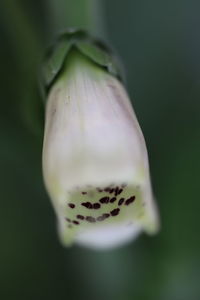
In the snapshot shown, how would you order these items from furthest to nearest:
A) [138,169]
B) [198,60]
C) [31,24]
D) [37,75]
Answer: [198,60] → [31,24] → [37,75] → [138,169]

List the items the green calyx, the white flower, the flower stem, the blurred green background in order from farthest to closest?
the blurred green background → the flower stem → the green calyx → the white flower

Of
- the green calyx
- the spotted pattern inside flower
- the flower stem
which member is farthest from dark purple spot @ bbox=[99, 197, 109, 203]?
the flower stem

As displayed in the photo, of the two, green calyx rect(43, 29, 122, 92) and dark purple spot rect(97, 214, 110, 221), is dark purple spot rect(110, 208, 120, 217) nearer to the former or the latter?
dark purple spot rect(97, 214, 110, 221)

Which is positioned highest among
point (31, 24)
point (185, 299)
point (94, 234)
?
point (31, 24)

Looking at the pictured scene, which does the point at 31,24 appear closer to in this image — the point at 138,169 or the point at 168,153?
A: the point at 168,153

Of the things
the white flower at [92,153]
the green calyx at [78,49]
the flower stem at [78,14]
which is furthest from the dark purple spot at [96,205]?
the flower stem at [78,14]

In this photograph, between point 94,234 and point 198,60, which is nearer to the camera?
point 94,234

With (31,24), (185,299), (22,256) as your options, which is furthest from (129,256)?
(31,24)

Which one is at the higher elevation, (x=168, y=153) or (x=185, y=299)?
(x=168, y=153)
